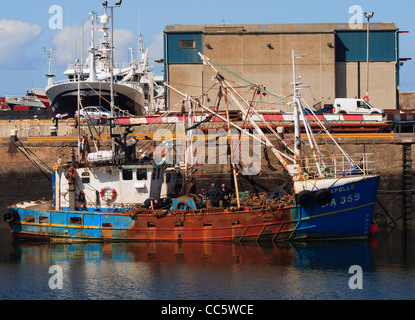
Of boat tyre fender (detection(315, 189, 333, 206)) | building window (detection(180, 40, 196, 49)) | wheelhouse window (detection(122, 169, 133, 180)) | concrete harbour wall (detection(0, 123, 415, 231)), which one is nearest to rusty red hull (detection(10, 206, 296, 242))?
boat tyre fender (detection(315, 189, 333, 206))

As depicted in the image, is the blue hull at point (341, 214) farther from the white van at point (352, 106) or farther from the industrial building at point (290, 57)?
the industrial building at point (290, 57)

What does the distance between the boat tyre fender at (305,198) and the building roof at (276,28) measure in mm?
18469

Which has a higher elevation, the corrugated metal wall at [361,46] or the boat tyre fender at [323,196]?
the corrugated metal wall at [361,46]

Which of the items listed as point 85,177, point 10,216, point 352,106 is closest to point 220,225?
point 85,177

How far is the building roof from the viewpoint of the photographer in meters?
42.6

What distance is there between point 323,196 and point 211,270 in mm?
6006

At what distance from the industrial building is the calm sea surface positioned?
1666cm

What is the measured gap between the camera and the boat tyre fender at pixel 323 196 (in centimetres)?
2628

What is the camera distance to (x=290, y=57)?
139ft

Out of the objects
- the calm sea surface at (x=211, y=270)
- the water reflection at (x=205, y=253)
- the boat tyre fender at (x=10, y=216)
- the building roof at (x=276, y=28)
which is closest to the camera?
the calm sea surface at (x=211, y=270)

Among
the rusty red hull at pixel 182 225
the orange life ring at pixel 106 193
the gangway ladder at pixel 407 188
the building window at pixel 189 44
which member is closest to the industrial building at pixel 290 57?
the building window at pixel 189 44

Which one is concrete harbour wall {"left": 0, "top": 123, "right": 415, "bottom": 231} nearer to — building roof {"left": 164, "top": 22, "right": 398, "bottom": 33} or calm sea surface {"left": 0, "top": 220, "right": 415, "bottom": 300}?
calm sea surface {"left": 0, "top": 220, "right": 415, "bottom": 300}

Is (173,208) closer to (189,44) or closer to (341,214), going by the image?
(341,214)
